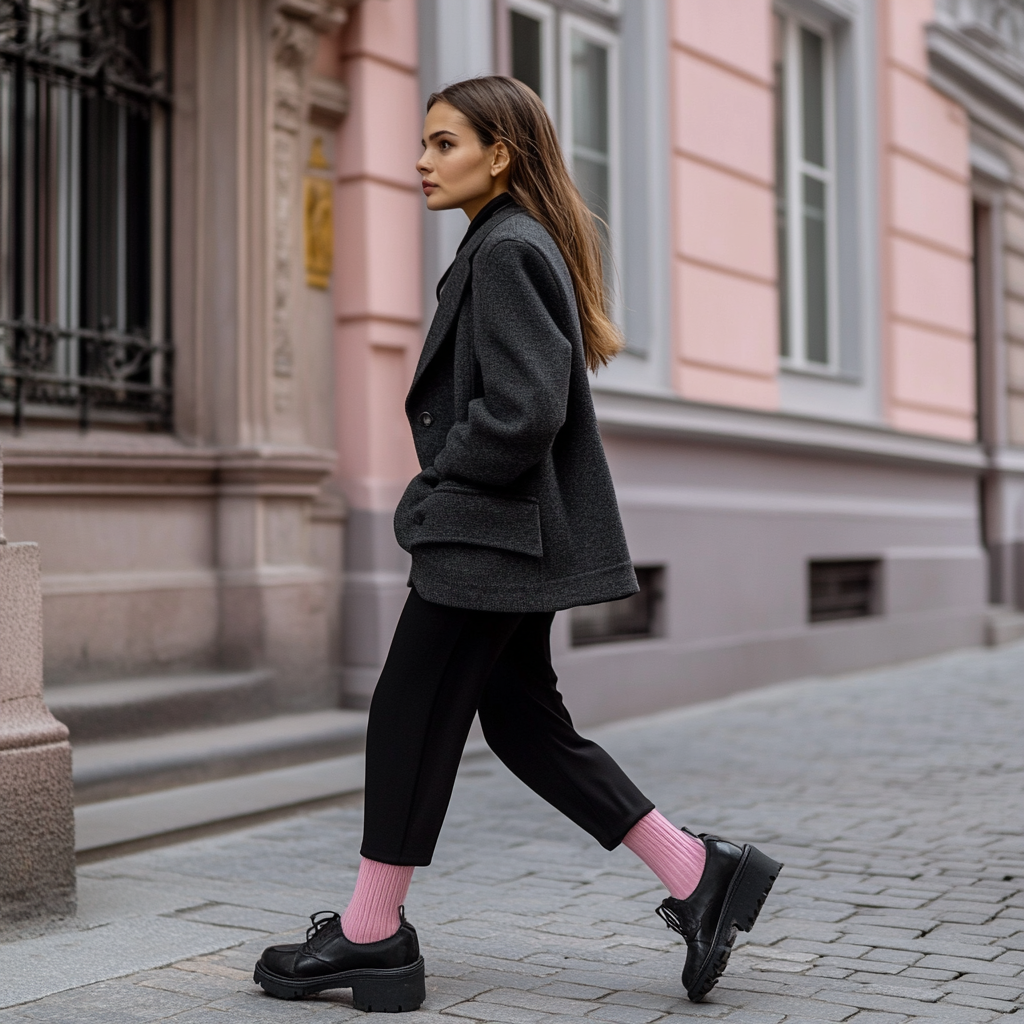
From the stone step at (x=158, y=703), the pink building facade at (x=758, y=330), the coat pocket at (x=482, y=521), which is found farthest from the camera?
the pink building facade at (x=758, y=330)

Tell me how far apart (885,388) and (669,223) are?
3.00m

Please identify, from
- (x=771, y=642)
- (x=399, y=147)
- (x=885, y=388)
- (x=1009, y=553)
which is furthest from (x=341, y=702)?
(x=1009, y=553)

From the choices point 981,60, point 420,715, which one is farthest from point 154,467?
point 981,60

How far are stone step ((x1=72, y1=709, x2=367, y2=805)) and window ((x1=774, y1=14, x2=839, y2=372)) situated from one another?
4.95 meters

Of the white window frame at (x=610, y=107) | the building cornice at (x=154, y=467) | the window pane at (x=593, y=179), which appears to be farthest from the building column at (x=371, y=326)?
the window pane at (x=593, y=179)

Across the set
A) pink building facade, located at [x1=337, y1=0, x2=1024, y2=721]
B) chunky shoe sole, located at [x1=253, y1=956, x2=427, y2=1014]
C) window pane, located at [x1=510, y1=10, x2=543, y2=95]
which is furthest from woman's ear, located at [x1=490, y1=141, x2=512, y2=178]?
window pane, located at [x1=510, y1=10, x2=543, y2=95]

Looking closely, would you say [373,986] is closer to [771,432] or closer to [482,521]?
[482,521]

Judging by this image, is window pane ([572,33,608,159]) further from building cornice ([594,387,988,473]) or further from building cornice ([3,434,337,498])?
building cornice ([3,434,337,498])

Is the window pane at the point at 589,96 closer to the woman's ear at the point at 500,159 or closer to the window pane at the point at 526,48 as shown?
the window pane at the point at 526,48

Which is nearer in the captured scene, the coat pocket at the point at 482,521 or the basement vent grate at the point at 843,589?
the coat pocket at the point at 482,521

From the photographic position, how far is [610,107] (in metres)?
8.85

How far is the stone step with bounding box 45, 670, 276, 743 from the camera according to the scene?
5641mm

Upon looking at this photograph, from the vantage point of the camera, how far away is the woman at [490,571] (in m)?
3.11

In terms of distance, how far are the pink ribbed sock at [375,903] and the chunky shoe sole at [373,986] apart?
77 millimetres
